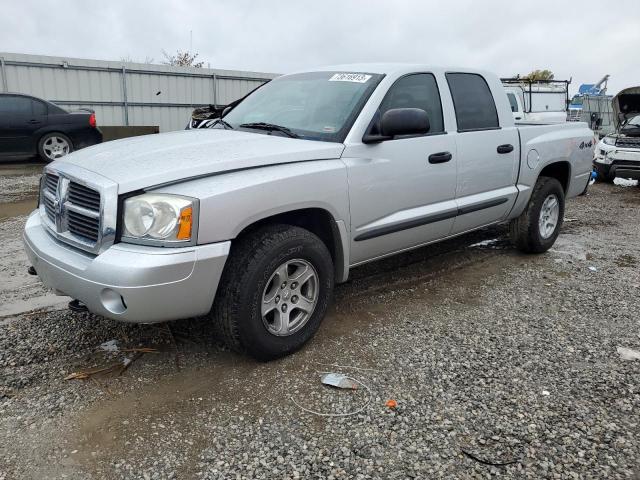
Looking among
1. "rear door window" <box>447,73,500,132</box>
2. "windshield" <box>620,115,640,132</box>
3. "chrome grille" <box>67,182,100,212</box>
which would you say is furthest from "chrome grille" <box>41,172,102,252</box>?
"windshield" <box>620,115,640,132</box>

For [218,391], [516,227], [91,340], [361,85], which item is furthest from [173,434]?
[516,227]

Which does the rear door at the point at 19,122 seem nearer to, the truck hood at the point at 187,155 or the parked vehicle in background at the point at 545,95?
the truck hood at the point at 187,155

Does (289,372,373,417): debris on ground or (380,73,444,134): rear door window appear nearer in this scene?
(289,372,373,417): debris on ground

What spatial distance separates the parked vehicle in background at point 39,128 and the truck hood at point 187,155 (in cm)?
909

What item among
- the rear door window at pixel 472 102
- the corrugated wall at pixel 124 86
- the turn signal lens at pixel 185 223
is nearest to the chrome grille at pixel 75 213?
the turn signal lens at pixel 185 223

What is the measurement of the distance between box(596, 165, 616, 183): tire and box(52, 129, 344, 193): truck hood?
10.3 metres

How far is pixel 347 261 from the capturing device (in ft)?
11.9

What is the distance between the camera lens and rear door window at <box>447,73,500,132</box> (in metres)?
4.44

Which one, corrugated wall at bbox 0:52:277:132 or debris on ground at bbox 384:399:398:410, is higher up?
corrugated wall at bbox 0:52:277:132

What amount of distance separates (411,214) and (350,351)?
1136 mm

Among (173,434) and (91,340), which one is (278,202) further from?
(91,340)

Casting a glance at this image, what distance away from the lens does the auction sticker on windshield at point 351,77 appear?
12.8 ft

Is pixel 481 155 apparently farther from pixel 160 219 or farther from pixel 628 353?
pixel 160 219

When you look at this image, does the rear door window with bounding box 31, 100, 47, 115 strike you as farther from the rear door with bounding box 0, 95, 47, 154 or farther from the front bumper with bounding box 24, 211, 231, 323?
the front bumper with bounding box 24, 211, 231, 323
